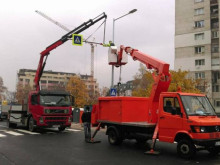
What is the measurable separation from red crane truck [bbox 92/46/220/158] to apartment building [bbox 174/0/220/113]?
3890 centimetres

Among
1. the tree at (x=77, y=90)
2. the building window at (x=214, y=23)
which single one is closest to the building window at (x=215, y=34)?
the building window at (x=214, y=23)

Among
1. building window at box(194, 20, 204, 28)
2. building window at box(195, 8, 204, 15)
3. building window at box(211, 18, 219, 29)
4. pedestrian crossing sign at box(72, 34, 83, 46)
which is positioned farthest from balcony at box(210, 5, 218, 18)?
pedestrian crossing sign at box(72, 34, 83, 46)

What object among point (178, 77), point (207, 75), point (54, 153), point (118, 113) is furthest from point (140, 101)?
point (207, 75)

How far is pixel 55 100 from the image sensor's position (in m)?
17.8

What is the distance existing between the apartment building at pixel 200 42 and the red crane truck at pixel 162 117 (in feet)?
128

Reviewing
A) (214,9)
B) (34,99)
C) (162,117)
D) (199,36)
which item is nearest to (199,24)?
(199,36)

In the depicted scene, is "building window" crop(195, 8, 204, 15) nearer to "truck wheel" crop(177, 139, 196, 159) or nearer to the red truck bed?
the red truck bed

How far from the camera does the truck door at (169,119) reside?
9500 millimetres

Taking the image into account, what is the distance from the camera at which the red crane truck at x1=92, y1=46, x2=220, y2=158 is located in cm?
900

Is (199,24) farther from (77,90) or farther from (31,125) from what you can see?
(31,125)

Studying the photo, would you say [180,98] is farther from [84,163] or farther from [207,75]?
[207,75]

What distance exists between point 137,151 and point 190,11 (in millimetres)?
49434

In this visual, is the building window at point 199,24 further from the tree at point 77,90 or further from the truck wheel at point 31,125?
the truck wheel at point 31,125

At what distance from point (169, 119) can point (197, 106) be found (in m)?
1.12
